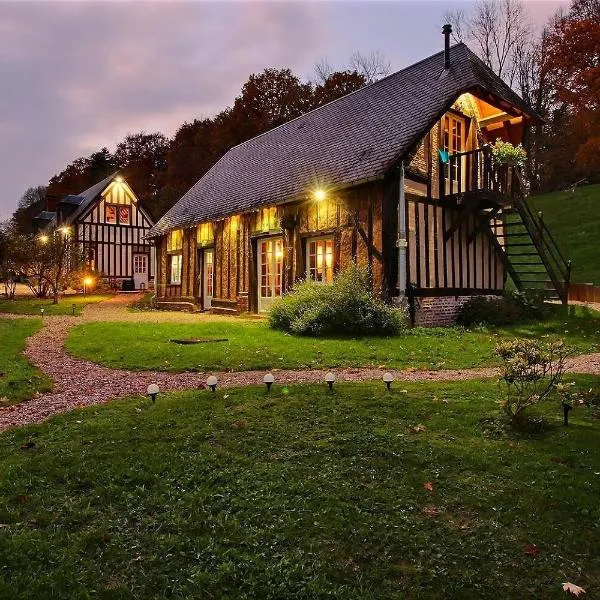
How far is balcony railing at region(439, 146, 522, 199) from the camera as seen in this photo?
12.3 metres

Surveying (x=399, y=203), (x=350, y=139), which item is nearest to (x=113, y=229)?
(x=350, y=139)

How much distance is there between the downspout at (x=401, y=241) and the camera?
1132cm

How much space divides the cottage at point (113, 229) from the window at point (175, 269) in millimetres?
11145

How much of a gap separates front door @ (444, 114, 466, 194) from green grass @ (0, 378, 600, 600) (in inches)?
356

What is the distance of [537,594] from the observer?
2.50 meters

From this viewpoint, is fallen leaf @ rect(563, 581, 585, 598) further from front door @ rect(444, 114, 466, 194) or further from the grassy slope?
the grassy slope

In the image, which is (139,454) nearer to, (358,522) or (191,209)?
(358,522)

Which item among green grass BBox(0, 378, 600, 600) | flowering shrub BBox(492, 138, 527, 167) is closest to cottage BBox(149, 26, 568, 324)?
flowering shrub BBox(492, 138, 527, 167)

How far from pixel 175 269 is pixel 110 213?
13946mm

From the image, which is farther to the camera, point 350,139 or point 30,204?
point 30,204

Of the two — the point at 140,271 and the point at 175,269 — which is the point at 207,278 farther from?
the point at 140,271

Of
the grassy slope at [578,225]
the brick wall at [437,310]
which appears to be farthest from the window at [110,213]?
the brick wall at [437,310]

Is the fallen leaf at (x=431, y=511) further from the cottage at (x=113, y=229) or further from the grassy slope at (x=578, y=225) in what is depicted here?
the cottage at (x=113, y=229)

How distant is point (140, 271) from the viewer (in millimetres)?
32219
